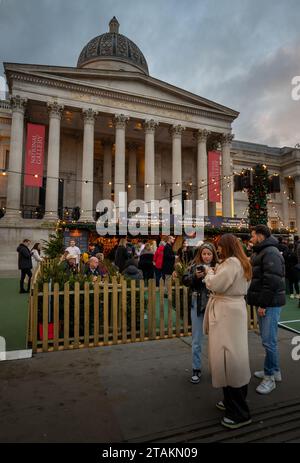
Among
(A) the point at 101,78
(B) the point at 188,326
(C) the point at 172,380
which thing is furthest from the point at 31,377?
(A) the point at 101,78

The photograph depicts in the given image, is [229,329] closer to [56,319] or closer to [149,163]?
[56,319]

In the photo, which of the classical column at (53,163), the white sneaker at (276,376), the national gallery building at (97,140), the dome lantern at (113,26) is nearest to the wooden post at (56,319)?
the white sneaker at (276,376)

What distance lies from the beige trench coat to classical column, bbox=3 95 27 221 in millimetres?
21244

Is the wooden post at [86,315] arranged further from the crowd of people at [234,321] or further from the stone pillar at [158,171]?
the stone pillar at [158,171]

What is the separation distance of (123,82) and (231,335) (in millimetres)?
28194

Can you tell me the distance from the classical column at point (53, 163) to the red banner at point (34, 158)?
1176mm

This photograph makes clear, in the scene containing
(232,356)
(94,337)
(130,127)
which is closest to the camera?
(232,356)

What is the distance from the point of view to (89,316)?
5.21 m

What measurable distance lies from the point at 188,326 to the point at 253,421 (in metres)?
3.06

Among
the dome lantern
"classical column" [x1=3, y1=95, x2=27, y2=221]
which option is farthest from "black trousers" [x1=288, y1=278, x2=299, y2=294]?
the dome lantern

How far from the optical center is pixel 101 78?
82.6 ft

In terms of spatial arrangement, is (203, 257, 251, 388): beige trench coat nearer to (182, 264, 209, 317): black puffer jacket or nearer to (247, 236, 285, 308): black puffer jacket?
(247, 236, 285, 308): black puffer jacket

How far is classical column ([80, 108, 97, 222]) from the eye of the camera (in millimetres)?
23156
